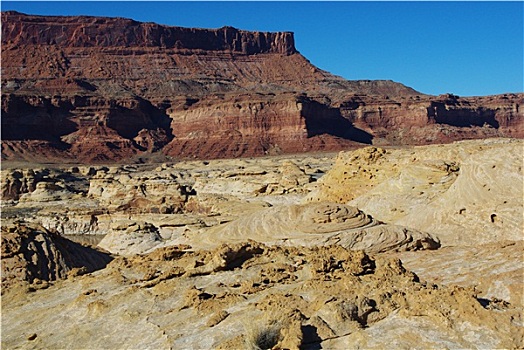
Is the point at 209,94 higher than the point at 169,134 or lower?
higher

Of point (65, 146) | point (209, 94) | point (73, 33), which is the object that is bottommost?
point (65, 146)

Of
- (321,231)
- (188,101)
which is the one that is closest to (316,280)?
(321,231)

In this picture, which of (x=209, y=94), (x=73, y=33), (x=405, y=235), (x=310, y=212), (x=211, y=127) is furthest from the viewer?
(x=73, y=33)

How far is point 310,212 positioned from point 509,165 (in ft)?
13.3

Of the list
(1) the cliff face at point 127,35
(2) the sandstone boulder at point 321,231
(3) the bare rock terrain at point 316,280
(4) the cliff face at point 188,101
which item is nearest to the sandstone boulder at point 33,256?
(3) the bare rock terrain at point 316,280

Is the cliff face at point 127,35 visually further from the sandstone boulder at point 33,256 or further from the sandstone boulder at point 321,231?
the sandstone boulder at point 321,231

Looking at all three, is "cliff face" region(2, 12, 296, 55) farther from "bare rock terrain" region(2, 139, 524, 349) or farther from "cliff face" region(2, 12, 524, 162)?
"bare rock terrain" region(2, 139, 524, 349)

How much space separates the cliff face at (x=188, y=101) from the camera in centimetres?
11550

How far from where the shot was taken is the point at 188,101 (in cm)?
13075

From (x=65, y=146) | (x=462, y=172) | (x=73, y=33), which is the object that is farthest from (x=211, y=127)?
(x=462, y=172)

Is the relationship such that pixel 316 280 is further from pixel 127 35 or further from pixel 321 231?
pixel 127 35

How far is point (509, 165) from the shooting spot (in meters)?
11.8

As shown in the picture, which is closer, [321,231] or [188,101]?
[321,231]

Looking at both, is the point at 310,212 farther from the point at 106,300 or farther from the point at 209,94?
the point at 209,94
